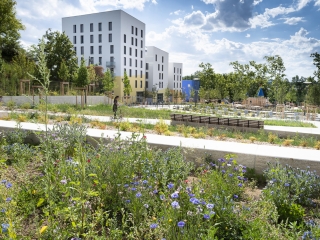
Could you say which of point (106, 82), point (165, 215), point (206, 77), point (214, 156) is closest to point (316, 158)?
point (214, 156)

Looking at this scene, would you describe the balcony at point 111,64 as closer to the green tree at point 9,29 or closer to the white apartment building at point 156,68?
the white apartment building at point 156,68

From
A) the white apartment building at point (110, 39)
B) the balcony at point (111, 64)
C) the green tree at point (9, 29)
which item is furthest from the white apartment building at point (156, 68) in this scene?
the green tree at point (9, 29)

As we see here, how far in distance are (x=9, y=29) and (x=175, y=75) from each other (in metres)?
50.9

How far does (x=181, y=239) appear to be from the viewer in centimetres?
250

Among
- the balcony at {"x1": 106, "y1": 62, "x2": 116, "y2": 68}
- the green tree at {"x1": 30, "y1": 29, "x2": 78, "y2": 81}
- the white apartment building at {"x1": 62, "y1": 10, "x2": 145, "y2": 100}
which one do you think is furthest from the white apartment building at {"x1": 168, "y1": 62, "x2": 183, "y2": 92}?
the green tree at {"x1": 30, "y1": 29, "x2": 78, "y2": 81}

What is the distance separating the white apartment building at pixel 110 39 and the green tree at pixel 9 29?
16653 mm

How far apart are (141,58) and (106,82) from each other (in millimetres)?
17210

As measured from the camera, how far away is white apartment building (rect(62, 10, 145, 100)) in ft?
158

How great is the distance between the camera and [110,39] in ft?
160

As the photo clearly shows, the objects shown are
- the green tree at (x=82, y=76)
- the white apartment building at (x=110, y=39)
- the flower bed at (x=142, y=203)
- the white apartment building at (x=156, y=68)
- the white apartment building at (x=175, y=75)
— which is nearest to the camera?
the flower bed at (x=142, y=203)

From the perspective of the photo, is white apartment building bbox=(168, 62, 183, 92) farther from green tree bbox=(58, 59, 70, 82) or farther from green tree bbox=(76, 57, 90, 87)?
green tree bbox=(58, 59, 70, 82)

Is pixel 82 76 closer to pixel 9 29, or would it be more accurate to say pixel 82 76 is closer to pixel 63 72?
pixel 63 72

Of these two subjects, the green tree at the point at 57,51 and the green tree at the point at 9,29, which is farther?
the green tree at the point at 57,51

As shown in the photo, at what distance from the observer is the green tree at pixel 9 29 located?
2682cm
